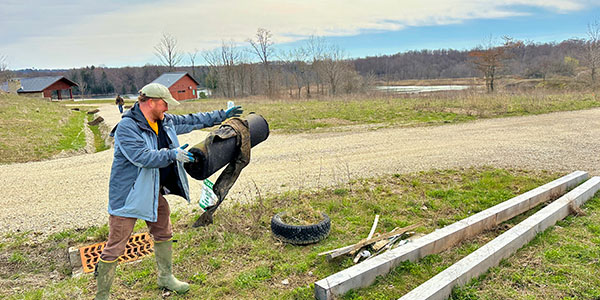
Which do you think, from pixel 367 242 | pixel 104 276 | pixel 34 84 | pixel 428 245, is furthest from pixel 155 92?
pixel 34 84

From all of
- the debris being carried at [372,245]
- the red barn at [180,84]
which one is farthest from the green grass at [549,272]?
the red barn at [180,84]

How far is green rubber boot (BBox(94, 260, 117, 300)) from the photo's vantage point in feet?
11.1

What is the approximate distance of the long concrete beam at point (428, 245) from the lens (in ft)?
11.6

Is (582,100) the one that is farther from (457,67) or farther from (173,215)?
(457,67)

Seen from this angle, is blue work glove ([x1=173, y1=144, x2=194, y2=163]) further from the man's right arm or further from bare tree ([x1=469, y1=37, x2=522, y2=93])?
bare tree ([x1=469, y1=37, x2=522, y2=93])

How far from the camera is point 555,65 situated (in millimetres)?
56844

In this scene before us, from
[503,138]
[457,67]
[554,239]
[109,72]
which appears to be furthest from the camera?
[109,72]

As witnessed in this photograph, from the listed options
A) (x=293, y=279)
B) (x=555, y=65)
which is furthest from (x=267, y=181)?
(x=555, y=65)

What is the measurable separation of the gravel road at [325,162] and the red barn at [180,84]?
42.6m

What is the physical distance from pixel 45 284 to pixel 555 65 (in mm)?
68408

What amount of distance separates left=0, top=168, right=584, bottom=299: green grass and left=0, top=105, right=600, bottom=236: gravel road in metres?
0.91

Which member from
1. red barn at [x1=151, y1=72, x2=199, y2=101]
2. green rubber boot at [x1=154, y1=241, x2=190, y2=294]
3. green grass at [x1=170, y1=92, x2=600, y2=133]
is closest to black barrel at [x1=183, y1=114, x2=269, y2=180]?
green rubber boot at [x1=154, y1=241, x2=190, y2=294]

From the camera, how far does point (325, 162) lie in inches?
383

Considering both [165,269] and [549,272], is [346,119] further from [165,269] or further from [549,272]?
[165,269]
